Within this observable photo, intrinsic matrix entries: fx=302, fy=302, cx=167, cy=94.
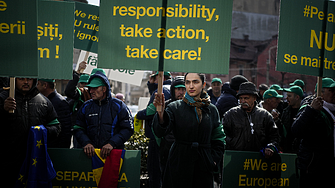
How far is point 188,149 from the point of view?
11.1 feet

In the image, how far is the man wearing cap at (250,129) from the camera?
4.47m

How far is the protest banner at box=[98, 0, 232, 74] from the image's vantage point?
362 cm

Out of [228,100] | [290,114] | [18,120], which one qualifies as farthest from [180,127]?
[290,114]

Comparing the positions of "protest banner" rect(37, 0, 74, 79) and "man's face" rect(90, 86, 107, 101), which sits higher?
"protest banner" rect(37, 0, 74, 79)

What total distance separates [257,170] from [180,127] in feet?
5.49

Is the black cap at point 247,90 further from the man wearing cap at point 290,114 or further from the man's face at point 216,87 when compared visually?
the man's face at point 216,87

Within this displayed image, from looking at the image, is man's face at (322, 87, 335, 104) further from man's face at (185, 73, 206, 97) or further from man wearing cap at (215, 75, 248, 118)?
man's face at (185, 73, 206, 97)

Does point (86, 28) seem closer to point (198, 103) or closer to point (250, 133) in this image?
point (198, 103)

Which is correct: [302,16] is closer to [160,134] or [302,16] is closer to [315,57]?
[315,57]

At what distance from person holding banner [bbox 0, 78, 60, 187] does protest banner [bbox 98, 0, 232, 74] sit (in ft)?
4.16

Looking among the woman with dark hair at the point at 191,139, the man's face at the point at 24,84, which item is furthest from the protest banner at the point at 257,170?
the man's face at the point at 24,84

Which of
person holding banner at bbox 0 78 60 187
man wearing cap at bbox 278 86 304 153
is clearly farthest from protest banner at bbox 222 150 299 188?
person holding banner at bbox 0 78 60 187

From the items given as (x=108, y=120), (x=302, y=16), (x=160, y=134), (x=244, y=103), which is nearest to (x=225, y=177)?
(x=244, y=103)

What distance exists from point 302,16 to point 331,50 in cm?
67
